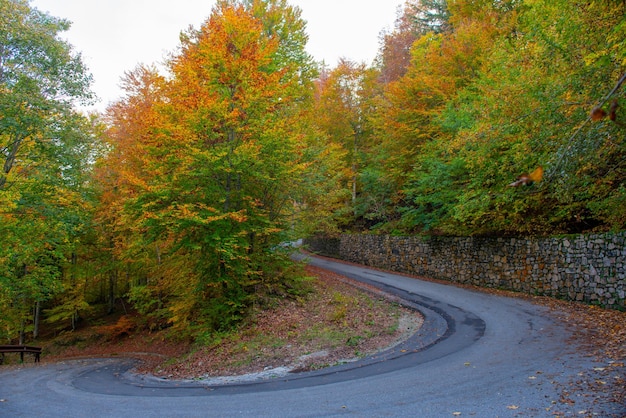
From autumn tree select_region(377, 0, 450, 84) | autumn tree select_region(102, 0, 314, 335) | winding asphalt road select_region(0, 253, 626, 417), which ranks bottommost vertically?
winding asphalt road select_region(0, 253, 626, 417)

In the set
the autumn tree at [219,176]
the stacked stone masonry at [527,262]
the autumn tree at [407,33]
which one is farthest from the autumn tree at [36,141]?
the autumn tree at [407,33]

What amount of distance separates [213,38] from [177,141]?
3467mm

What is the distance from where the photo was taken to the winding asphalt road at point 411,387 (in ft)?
17.1

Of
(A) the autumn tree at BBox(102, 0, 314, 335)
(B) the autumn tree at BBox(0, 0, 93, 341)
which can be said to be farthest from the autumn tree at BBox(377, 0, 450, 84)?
(B) the autumn tree at BBox(0, 0, 93, 341)

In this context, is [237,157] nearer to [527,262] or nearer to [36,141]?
[36,141]

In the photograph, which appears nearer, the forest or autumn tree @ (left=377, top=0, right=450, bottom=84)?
the forest

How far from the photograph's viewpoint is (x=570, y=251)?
12023 mm

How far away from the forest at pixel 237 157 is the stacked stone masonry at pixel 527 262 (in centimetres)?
60

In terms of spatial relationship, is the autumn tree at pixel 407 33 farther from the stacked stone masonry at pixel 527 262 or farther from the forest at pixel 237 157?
the stacked stone masonry at pixel 527 262

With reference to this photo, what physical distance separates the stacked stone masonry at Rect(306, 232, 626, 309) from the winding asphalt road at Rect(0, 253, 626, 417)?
2098 millimetres

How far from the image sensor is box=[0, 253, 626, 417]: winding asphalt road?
5.22 meters

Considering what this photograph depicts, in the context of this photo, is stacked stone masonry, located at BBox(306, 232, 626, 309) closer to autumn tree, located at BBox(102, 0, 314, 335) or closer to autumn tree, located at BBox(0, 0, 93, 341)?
autumn tree, located at BBox(102, 0, 314, 335)

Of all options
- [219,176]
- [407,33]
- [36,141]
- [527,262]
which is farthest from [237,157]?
[407,33]

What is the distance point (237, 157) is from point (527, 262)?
10.5 meters
